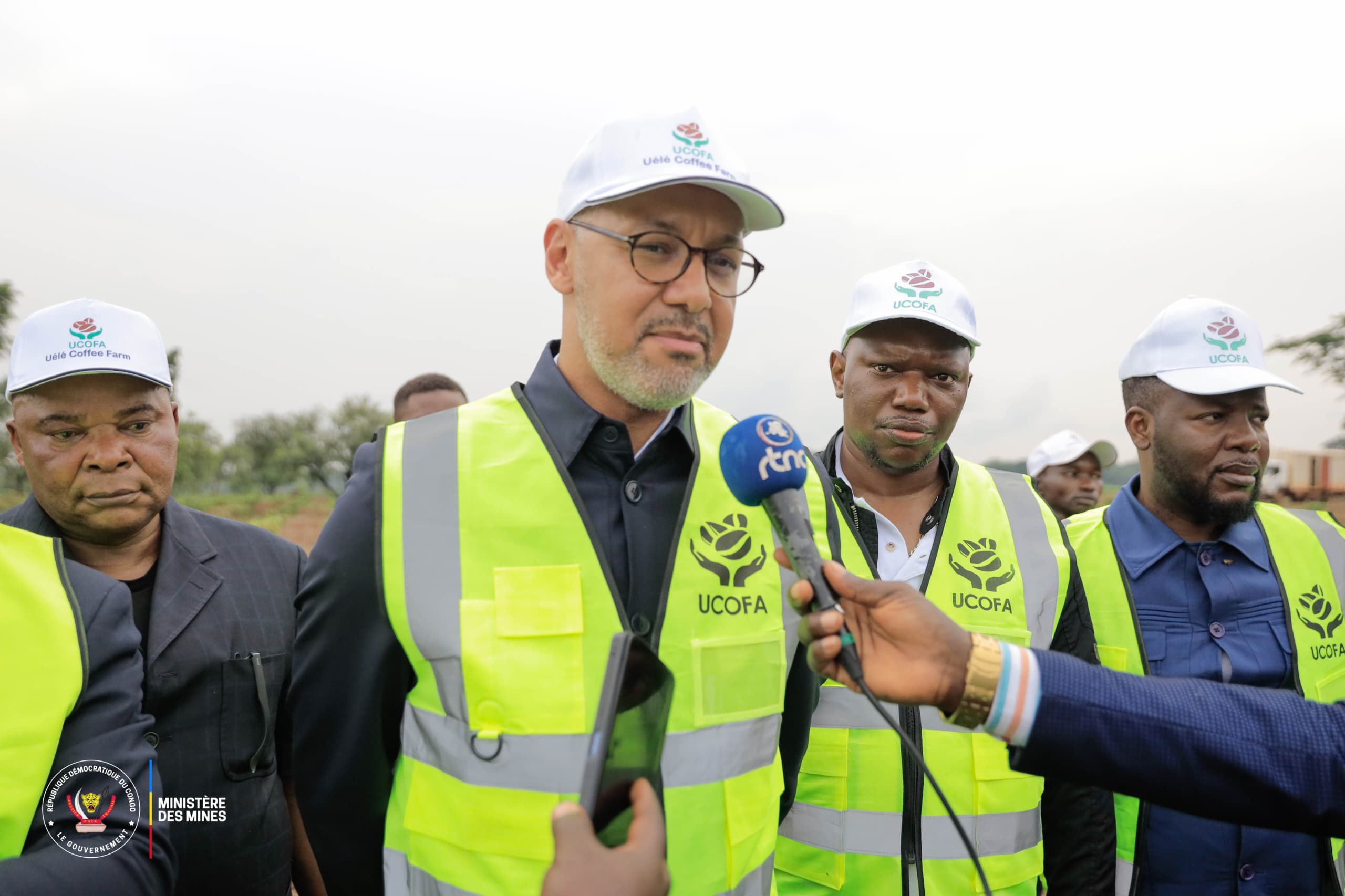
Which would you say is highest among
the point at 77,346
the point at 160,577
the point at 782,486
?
the point at 77,346

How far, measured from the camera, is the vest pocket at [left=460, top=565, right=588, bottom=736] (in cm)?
183

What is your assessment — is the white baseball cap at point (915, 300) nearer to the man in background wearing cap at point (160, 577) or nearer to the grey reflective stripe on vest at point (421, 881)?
the grey reflective stripe on vest at point (421, 881)

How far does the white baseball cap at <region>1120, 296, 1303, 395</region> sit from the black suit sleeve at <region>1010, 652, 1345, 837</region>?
167cm

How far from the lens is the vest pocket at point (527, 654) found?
1.83m

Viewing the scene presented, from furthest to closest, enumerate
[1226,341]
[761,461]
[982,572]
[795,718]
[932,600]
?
[1226,341]
[982,572]
[932,600]
[795,718]
[761,461]

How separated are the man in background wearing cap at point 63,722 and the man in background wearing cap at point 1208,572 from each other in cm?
287

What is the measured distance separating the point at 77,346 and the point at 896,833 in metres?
3.00

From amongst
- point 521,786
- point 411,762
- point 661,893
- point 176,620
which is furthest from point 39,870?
point 661,893

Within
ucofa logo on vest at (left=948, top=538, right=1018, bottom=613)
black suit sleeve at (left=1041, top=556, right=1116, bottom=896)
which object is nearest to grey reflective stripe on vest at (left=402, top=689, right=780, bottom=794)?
ucofa logo on vest at (left=948, top=538, right=1018, bottom=613)

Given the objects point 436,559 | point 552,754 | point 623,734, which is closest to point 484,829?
point 552,754

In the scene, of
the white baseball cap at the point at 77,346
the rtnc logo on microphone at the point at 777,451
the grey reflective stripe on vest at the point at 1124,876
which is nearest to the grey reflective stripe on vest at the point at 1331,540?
the grey reflective stripe on vest at the point at 1124,876

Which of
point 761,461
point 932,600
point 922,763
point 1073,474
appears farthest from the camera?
point 1073,474

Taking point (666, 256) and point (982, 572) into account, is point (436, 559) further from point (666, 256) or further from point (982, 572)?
point (982, 572)

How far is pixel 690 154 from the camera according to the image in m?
2.06
